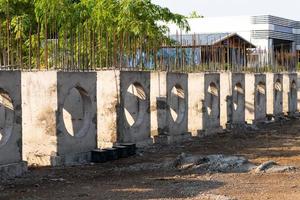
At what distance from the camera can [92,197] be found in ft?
27.8

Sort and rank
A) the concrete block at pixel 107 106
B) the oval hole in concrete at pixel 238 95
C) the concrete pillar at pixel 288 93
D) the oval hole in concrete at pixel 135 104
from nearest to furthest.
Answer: the concrete block at pixel 107 106 < the oval hole in concrete at pixel 135 104 < the oval hole in concrete at pixel 238 95 < the concrete pillar at pixel 288 93

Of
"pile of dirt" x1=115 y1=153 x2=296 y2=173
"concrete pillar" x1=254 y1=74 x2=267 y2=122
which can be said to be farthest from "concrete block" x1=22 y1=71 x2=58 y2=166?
Result: "concrete pillar" x1=254 y1=74 x2=267 y2=122

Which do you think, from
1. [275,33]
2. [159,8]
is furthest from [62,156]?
[275,33]

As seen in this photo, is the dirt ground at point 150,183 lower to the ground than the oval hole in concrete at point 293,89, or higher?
lower

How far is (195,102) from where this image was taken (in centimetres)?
1789

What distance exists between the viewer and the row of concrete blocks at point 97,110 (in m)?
10.4

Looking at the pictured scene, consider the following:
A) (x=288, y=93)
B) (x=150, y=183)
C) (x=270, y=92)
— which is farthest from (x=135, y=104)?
(x=288, y=93)

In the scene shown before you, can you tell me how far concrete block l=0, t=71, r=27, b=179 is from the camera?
10078mm

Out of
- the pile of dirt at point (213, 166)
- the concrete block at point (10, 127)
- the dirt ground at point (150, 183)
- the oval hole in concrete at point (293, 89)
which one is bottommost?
the dirt ground at point (150, 183)

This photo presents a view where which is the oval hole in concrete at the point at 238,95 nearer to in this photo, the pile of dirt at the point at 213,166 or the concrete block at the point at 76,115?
the concrete block at the point at 76,115

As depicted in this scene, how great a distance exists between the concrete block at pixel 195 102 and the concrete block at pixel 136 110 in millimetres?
3248

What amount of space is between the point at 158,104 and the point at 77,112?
11.9ft

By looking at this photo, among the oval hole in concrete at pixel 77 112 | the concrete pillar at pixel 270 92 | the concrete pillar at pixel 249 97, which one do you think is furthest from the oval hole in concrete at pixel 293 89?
the oval hole in concrete at pixel 77 112

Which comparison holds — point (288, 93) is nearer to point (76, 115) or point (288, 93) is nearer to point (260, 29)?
point (76, 115)
